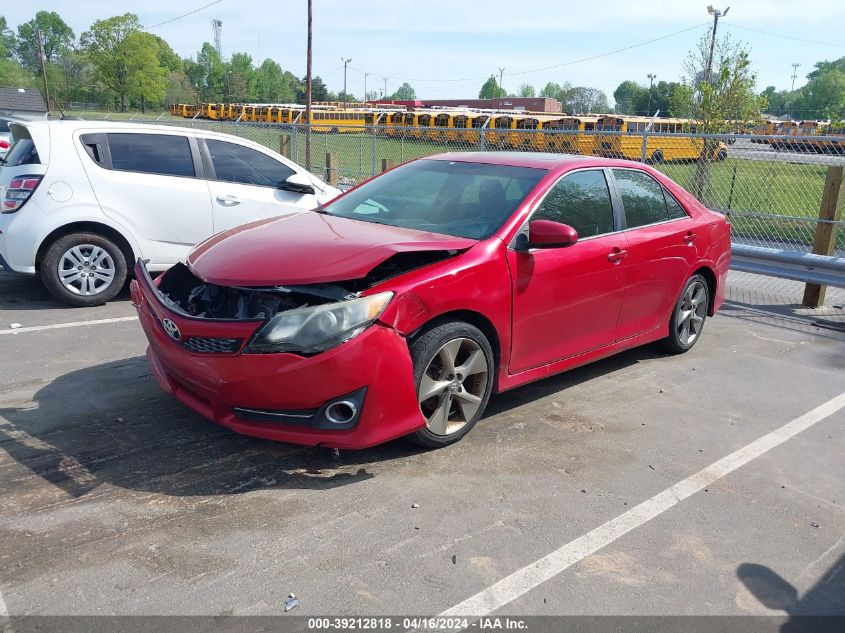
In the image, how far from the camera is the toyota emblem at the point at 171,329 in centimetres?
389

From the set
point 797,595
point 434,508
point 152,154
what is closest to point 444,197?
point 434,508

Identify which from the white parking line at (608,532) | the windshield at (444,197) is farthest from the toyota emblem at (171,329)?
the white parking line at (608,532)

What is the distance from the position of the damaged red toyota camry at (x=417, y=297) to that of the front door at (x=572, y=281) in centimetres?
1

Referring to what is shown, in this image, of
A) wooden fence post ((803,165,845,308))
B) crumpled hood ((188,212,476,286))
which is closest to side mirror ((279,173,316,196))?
crumpled hood ((188,212,476,286))

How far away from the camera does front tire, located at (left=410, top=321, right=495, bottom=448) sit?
392 cm

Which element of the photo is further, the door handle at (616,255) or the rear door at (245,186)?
the rear door at (245,186)

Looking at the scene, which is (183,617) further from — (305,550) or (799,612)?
(799,612)

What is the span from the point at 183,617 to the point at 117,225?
519cm

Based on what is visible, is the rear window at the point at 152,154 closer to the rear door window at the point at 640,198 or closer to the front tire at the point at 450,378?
the rear door window at the point at 640,198

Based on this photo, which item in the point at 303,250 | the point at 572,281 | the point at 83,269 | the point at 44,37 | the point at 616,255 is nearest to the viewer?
the point at 303,250

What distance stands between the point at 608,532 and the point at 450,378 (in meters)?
1.17

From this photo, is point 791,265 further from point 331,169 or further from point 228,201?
point 331,169

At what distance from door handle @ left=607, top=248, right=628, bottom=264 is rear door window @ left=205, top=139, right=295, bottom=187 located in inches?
167

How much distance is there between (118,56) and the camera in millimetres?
95750
